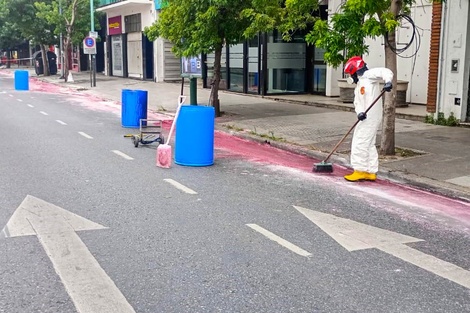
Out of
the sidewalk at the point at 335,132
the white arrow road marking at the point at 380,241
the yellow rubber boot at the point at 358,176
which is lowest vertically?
the white arrow road marking at the point at 380,241

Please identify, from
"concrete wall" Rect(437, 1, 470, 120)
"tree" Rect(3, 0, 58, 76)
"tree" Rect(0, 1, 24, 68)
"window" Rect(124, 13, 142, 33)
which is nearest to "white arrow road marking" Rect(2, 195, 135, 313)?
"concrete wall" Rect(437, 1, 470, 120)

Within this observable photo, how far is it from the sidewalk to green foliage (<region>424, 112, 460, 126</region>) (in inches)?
8.6

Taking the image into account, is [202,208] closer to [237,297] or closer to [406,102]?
[237,297]

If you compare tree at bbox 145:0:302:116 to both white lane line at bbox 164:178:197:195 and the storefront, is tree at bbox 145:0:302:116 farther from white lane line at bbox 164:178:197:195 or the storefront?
white lane line at bbox 164:178:197:195

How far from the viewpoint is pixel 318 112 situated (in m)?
16.6

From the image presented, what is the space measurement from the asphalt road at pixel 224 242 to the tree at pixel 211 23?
514 centimetres

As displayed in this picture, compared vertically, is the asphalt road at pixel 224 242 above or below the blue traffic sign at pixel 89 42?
below

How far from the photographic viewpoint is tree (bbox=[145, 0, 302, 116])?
13403 mm

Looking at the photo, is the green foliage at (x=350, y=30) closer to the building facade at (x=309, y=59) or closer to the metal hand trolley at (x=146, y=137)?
the building facade at (x=309, y=59)

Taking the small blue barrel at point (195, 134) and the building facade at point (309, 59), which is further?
the building facade at point (309, 59)

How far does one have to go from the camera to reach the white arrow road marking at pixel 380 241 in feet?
16.0

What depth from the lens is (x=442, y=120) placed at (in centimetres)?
1365

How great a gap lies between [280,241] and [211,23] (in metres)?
9.84

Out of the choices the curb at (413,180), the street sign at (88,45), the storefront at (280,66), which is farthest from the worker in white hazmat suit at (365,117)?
the street sign at (88,45)
